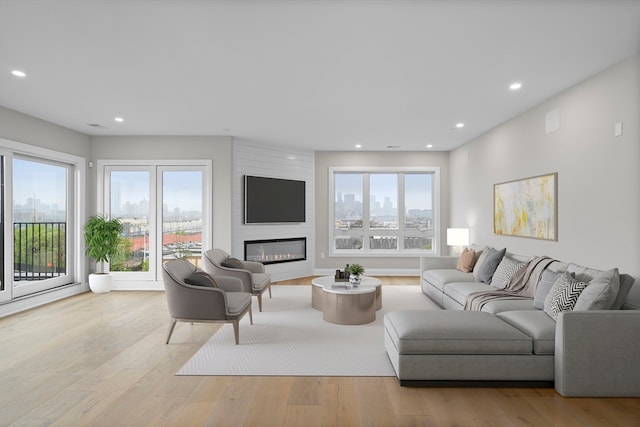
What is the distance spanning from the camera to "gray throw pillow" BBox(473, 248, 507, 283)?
4918 mm

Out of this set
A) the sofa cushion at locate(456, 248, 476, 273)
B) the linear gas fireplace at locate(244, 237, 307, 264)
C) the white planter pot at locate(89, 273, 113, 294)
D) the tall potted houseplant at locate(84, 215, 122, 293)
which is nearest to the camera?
the sofa cushion at locate(456, 248, 476, 273)

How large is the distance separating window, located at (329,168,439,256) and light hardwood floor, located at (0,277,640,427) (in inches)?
196

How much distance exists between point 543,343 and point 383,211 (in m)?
5.53

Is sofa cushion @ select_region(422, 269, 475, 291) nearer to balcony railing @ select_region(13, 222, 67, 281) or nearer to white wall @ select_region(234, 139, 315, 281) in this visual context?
white wall @ select_region(234, 139, 315, 281)

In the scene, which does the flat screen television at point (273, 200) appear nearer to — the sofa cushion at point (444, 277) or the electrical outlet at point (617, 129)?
the sofa cushion at point (444, 277)

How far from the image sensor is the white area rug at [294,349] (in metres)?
3.19

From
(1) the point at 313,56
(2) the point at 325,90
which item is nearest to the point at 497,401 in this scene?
(1) the point at 313,56

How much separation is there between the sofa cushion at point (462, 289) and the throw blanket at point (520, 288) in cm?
12

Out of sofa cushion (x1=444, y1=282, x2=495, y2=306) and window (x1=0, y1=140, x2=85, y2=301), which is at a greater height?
window (x1=0, y1=140, x2=85, y2=301)

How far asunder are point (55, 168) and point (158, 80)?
335 centimetres

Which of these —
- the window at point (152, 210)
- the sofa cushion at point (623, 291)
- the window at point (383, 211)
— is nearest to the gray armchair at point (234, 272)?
the window at point (152, 210)

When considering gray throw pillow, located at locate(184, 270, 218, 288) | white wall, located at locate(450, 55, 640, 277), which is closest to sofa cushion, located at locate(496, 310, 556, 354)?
white wall, located at locate(450, 55, 640, 277)

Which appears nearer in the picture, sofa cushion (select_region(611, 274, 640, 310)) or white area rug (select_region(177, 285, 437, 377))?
sofa cushion (select_region(611, 274, 640, 310))

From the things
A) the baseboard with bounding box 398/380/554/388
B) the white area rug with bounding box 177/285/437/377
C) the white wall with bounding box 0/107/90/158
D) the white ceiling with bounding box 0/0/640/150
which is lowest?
the white area rug with bounding box 177/285/437/377
